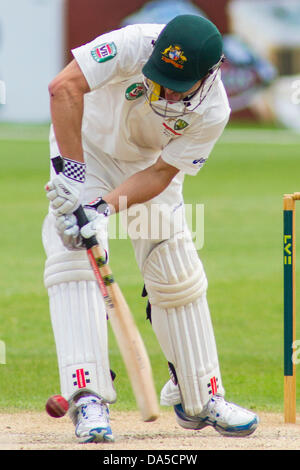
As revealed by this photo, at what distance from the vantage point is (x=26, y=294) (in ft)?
23.4

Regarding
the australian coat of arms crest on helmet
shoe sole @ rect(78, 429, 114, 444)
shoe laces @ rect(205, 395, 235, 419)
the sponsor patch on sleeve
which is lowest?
shoe sole @ rect(78, 429, 114, 444)

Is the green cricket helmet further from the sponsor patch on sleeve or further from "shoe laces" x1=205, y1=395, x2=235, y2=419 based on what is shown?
"shoe laces" x1=205, y1=395, x2=235, y2=419

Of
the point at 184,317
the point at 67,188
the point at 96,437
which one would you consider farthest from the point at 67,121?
the point at 96,437

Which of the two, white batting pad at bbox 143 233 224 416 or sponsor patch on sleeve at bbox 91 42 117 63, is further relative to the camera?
white batting pad at bbox 143 233 224 416

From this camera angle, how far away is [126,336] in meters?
3.51

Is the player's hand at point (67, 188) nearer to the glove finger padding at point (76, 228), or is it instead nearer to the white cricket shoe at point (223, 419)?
the glove finger padding at point (76, 228)

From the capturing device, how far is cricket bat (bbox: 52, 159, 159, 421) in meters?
3.49

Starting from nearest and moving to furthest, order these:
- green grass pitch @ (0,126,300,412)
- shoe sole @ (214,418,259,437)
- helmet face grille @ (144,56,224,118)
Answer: helmet face grille @ (144,56,224,118) → shoe sole @ (214,418,259,437) → green grass pitch @ (0,126,300,412)

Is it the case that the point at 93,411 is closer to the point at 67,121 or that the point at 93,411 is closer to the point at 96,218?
the point at 96,218

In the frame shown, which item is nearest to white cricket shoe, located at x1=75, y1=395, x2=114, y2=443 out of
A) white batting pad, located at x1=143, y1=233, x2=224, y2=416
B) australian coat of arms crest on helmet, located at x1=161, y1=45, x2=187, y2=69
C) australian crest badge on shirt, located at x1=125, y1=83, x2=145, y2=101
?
white batting pad, located at x1=143, y1=233, x2=224, y2=416

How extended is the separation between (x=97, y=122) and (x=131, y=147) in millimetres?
176
